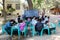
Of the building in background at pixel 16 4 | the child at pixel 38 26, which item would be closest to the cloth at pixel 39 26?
the child at pixel 38 26

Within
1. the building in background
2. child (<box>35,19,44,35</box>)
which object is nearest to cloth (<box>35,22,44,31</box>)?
child (<box>35,19,44,35</box>)

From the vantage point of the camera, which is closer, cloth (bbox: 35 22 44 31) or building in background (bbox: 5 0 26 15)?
cloth (bbox: 35 22 44 31)

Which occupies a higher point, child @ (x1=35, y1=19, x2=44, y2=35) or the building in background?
the building in background

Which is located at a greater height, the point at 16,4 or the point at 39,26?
the point at 16,4

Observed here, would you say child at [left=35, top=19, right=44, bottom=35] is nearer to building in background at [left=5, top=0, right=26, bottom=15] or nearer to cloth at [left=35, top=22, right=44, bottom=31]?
cloth at [left=35, top=22, right=44, bottom=31]

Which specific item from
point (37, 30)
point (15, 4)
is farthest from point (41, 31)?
point (15, 4)

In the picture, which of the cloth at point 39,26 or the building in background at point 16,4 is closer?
the cloth at point 39,26

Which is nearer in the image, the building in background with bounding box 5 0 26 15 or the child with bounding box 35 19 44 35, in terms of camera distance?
the child with bounding box 35 19 44 35

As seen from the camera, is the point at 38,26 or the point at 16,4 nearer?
the point at 38,26

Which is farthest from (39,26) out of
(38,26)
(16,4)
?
(16,4)

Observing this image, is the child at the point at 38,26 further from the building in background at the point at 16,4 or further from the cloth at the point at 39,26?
the building in background at the point at 16,4

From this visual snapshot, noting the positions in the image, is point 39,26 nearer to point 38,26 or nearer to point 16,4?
point 38,26

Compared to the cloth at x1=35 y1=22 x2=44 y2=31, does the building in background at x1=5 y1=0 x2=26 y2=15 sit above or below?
above

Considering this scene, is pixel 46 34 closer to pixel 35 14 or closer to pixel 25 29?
pixel 25 29
